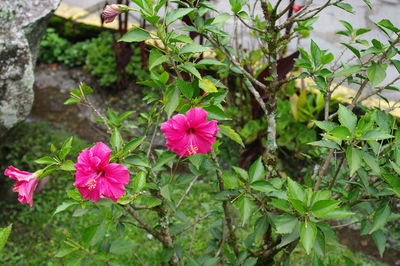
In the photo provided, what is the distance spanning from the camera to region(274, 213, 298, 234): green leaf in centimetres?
112

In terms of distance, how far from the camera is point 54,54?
382 centimetres

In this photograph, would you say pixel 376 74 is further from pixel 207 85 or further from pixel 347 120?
pixel 207 85

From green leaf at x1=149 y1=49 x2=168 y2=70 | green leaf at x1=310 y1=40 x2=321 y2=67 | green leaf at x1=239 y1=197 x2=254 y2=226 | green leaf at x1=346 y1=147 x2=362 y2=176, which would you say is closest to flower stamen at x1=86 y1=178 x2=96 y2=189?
green leaf at x1=149 y1=49 x2=168 y2=70

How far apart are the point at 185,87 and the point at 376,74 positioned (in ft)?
1.90

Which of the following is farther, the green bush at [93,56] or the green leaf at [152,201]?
the green bush at [93,56]

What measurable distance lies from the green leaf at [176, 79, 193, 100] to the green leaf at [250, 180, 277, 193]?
1.14 ft

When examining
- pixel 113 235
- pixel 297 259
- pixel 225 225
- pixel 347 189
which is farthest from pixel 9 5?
pixel 297 259

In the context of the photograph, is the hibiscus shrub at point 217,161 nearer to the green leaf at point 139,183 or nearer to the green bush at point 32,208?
the green leaf at point 139,183

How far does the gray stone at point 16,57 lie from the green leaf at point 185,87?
58.6 inches

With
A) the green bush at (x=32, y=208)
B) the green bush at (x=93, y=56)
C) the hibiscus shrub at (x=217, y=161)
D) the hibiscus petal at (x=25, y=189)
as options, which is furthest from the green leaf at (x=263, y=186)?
the green bush at (x=93, y=56)

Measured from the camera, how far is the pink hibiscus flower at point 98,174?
3.33 ft

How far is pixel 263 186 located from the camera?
123cm

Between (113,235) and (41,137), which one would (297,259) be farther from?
(41,137)

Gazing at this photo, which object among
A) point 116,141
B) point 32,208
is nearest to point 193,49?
point 116,141
